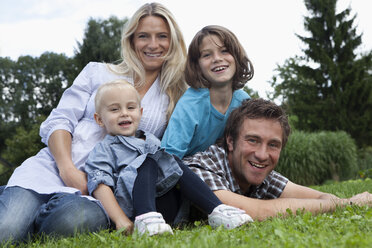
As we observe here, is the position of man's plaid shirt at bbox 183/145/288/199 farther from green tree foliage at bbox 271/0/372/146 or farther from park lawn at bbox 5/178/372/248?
green tree foliage at bbox 271/0/372/146

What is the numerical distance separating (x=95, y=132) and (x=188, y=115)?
2.85ft

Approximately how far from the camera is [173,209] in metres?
2.98

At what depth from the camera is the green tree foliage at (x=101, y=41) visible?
25528 millimetres

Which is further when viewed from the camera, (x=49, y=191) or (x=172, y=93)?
(x=172, y=93)

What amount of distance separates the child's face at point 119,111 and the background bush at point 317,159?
8.41m

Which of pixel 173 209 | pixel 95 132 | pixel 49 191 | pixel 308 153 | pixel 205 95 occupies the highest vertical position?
pixel 205 95

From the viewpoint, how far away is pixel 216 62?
366cm

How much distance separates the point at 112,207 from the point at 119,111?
887mm

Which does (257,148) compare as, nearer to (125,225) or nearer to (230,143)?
(230,143)

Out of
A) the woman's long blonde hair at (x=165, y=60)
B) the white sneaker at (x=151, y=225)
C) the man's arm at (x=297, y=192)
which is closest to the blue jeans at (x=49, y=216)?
the white sneaker at (x=151, y=225)

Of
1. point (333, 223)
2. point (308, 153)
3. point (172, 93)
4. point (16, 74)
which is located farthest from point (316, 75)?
point (16, 74)

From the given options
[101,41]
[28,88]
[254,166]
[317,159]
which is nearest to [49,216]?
[254,166]

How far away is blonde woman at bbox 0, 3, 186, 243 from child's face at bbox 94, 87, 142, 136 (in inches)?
11.5

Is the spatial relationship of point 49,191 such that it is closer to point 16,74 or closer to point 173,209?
point 173,209
